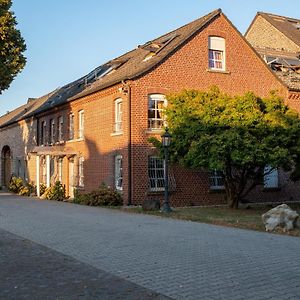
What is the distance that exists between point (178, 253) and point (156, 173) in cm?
1395

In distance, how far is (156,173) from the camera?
78.9 feet

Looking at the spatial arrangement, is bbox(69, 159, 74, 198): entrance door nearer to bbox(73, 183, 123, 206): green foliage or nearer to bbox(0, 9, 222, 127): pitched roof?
bbox(0, 9, 222, 127): pitched roof

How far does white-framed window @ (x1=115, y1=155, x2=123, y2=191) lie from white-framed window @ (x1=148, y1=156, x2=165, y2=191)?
4.96 feet

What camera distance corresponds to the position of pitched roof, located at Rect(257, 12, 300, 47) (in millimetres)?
36969

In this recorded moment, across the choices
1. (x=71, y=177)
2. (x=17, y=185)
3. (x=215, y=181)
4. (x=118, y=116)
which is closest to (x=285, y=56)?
(x=215, y=181)

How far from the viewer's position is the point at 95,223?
15.8 metres

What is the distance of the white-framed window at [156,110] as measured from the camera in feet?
79.4

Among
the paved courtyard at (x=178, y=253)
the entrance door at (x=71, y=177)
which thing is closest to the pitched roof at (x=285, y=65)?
the entrance door at (x=71, y=177)

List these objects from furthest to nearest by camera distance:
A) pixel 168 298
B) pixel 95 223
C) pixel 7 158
→ pixel 7 158 < pixel 95 223 < pixel 168 298

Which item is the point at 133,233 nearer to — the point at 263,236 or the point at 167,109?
the point at 263,236

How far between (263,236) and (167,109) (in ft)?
36.4

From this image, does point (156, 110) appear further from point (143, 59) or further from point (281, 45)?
point (281, 45)

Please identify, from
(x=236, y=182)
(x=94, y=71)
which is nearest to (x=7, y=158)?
(x=94, y=71)

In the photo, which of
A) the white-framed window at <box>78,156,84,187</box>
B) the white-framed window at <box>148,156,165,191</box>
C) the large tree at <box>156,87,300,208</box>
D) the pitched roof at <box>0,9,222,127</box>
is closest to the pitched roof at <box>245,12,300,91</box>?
the pitched roof at <box>0,9,222,127</box>
